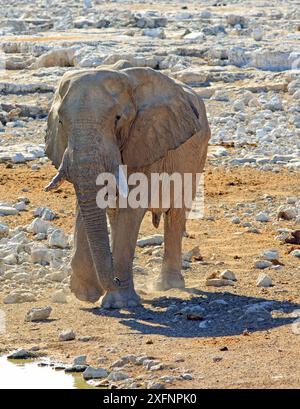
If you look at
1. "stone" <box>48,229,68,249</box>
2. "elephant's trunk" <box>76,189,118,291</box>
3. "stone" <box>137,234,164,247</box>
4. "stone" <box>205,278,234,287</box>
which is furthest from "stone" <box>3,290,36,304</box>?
"stone" <box>137,234,164,247</box>

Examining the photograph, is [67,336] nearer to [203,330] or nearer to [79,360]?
[79,360]

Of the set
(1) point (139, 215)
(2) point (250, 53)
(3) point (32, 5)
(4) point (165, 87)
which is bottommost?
(3) point (32, 5)

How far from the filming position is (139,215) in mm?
11273

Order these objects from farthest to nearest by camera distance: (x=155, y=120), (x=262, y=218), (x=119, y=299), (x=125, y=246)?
1. (x=262, y=218)
2. (x=155, y=120)
3. (x=125, y=246)
4. (x=119, y=299)

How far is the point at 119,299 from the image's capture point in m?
11.0

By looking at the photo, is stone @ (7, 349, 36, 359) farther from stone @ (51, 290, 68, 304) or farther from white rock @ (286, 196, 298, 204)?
white rock @ (286, 196, 298, 204)

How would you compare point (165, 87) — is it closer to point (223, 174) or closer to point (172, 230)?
point (172, 230)

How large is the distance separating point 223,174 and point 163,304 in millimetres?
6510

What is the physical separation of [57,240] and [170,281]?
1.51m

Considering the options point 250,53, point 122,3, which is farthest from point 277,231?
point 122,3

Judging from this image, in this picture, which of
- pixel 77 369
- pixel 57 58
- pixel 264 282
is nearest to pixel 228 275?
pixel 264 282

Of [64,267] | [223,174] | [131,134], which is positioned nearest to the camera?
[131,134]

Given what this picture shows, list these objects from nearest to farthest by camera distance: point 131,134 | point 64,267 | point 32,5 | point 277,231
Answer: point 131,134 → point 64,267 → point 277,231 → point 32,5

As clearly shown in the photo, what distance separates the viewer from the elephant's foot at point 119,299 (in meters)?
11.0
